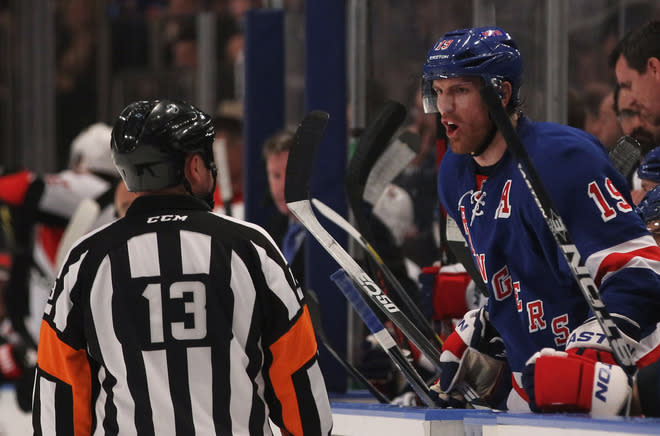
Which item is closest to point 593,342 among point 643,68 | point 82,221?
point 643,68

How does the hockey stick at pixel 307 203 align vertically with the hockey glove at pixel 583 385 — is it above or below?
above

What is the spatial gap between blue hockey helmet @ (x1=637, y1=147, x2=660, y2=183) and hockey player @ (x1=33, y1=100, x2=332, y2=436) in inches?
32.4

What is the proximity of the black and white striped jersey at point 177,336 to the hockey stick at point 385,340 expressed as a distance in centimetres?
51

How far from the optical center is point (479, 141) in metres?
1.90

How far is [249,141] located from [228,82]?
8.17 feet

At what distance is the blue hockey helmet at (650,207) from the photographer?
1.94 m

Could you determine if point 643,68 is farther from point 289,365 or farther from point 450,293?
point 289,365

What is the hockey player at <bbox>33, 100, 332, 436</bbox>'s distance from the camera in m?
1.57

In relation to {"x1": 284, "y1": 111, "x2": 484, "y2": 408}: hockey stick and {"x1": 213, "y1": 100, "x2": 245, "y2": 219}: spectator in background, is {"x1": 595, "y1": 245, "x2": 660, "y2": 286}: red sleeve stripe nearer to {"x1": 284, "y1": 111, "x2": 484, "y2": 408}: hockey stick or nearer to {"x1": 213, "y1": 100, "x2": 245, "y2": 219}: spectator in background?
{"x1": 284, "y1": 111, "x2": 484, "y2": 408}: hockey stick

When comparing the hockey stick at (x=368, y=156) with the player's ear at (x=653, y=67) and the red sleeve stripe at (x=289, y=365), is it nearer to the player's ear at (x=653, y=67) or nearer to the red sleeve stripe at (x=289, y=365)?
the player's ear at (x=653, y=67)

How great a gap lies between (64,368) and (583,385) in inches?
30.5

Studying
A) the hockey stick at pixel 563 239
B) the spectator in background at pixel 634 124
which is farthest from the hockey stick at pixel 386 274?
the hockey stick at pixel 563 239

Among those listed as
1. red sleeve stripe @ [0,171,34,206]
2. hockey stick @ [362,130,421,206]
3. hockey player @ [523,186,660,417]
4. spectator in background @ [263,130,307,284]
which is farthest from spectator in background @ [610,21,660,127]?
red sleeve stripe @ [0,171,34,206]

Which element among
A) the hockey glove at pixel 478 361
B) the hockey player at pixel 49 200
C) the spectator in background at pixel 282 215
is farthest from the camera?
the hockey player at pixel 49 200
